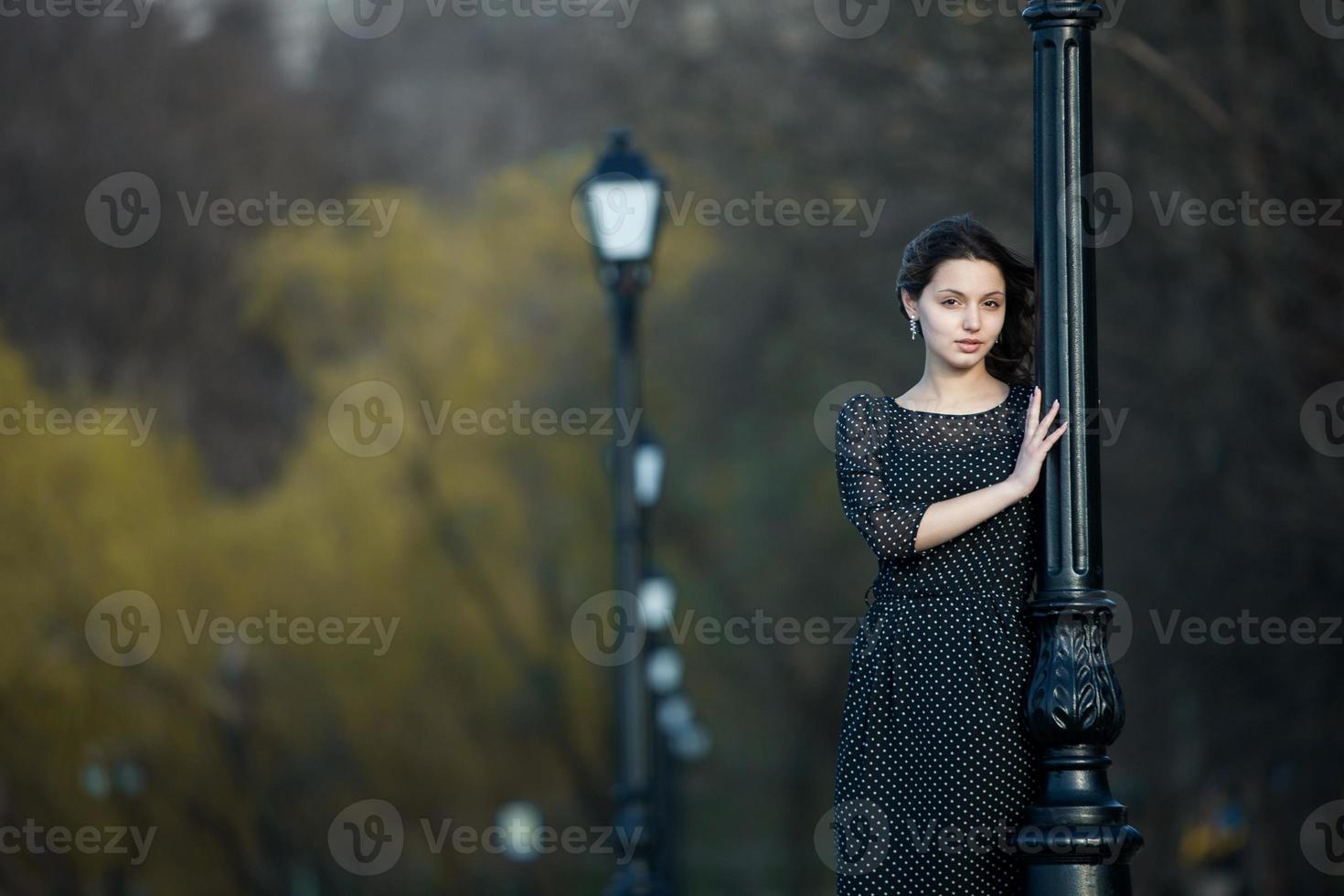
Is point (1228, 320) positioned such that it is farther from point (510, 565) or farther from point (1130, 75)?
point (510, 565)

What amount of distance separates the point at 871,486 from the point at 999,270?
559 mm

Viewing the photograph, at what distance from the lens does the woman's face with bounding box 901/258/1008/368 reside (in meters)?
4.36

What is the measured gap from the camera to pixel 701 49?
71.2ft

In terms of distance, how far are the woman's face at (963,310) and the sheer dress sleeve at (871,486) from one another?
23 centimetres

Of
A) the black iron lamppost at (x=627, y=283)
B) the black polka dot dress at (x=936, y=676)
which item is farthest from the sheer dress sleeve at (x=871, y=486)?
the black iron lamppost at (x=627, y=283)

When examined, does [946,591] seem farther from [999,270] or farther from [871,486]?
[999,270]

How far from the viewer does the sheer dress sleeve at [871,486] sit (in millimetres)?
4262

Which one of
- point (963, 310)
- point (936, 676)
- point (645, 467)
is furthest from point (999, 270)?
point (645, 467)

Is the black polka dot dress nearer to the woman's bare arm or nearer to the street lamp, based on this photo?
the woman's bare arm

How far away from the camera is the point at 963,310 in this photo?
4367 mm

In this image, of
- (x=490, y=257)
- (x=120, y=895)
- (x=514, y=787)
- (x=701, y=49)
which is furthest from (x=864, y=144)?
(x=120, y=895)

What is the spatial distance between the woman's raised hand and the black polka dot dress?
4.3 inches

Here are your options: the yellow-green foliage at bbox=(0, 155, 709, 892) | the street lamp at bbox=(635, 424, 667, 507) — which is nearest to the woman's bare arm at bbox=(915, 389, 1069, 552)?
the street lamp at bbox=(635, 424, 667, 507)

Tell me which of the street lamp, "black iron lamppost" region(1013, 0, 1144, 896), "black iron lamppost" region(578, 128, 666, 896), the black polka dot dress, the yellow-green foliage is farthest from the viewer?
the yellow-green foliage
